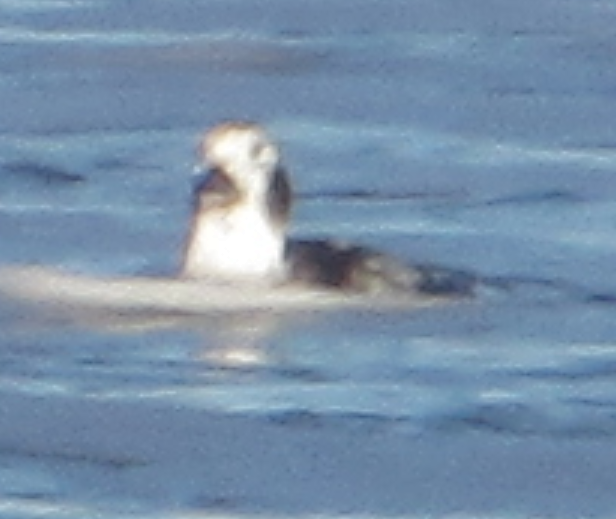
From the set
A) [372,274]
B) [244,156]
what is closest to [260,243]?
[244,156]

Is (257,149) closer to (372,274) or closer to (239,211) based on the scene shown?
(239,211)

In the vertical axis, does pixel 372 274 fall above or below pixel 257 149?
below

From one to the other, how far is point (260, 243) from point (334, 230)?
81 cm

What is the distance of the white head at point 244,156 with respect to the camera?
50.6 feet

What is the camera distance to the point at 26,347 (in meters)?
13.7

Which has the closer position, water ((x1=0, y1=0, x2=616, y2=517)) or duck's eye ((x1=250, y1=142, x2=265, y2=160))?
water ((x1=0, y1=0, x2=616, y2=517))

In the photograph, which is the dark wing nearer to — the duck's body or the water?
the water

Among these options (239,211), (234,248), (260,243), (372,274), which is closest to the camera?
(372,274)

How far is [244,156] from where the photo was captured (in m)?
15.4

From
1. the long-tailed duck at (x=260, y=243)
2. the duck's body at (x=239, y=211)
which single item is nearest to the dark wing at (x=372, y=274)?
the long-tailed duck at (x=260, y=243)

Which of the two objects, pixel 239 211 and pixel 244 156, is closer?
pixel 244 156

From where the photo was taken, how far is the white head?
15438 mm

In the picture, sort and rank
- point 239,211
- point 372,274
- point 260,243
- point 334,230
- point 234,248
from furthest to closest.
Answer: point 334,230 < point 239,211 < point 234,248 < point 260,243 < point 372,274

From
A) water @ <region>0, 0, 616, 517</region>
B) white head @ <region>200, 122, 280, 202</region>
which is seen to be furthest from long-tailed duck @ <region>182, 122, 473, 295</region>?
water @ <region>0, 0, 616, 517</region>
